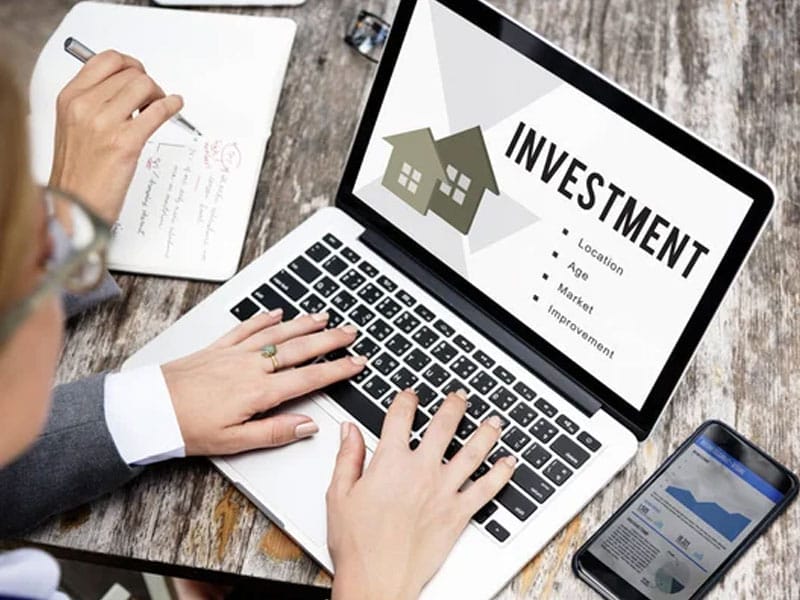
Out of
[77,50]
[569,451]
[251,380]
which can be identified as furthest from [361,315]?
[77,50]

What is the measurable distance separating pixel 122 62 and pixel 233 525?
1.62ft

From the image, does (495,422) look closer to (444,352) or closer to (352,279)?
(444,352)

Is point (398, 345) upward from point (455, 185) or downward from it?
downward

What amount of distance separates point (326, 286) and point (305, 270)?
0.03 m

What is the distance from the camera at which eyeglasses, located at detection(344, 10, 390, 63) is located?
120 cm

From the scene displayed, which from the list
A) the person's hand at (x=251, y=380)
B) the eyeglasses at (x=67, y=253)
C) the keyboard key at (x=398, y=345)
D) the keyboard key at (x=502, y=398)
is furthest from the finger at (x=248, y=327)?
the eyeglasses at (x=67, y=253)

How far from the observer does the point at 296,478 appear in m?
0.90

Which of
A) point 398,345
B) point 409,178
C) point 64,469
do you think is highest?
point 409,178

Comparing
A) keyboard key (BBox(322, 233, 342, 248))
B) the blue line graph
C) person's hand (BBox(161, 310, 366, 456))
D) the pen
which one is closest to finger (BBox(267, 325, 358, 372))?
person's hand (BBox(161, 310, 366, 456))

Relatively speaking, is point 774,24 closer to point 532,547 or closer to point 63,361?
point 532,547

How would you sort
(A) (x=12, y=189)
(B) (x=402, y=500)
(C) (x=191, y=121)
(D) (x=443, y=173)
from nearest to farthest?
(A) (x=12, y=189)
(B) (x=402, y=500)
(D) (x=443, y=173)
(C) (x=191, y=121)

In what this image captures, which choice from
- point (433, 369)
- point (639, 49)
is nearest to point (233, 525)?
point (433, 369)

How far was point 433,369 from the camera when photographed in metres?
0.96

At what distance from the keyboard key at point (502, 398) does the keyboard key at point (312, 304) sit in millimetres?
182
